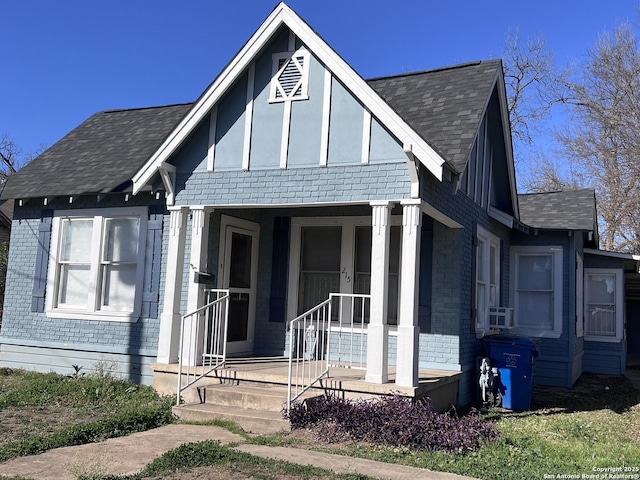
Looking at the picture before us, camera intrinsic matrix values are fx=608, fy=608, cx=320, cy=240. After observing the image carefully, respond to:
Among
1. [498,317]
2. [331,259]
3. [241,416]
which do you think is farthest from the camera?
[498,317]

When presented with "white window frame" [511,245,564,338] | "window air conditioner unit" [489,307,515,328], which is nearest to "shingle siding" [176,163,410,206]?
"window air conditioner unit" [489,307,515,328]

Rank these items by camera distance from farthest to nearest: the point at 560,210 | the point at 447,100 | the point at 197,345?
the point at 560,210 < the point at 447,100 < the point at 197,345

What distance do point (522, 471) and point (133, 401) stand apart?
5195 millimetres

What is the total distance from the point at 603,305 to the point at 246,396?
33.5 ft

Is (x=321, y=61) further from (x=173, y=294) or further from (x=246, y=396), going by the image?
(x=246, y=396)

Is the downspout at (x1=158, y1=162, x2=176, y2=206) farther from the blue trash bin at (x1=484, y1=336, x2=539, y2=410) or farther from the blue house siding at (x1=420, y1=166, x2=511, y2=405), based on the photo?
the blue trash bin at (x1=484, y1=336, x2=539, y2=410)

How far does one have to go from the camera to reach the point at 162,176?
8.59 meters

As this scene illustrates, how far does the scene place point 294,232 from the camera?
32.9 ft

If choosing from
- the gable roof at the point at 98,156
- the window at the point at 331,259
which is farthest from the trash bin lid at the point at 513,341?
the gable roof at the point at 98,156

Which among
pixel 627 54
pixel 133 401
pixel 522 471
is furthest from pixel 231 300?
pixel 627 54

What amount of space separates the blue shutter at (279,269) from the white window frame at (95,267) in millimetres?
2185

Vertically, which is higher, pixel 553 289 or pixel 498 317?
pixel 553 289

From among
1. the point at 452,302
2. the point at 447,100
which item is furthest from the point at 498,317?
the point at 447,100

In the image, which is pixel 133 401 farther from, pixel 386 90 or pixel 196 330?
pixel 386 90
